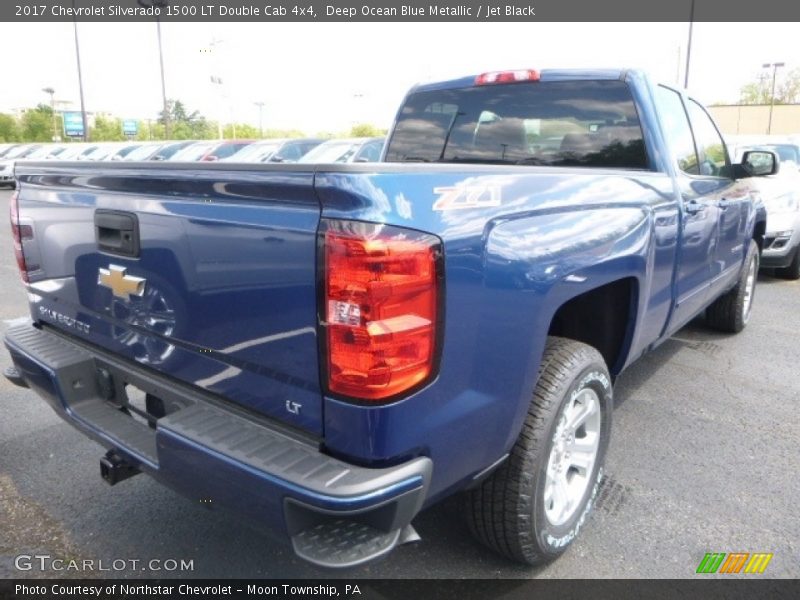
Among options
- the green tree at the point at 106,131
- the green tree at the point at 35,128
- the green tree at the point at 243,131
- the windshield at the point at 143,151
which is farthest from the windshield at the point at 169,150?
the green tree at the point at 106,131

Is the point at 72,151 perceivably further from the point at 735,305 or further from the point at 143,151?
the point at 735,305

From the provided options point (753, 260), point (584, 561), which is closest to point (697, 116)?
point (753, 260)

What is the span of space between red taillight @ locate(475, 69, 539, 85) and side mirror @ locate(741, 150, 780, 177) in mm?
2038

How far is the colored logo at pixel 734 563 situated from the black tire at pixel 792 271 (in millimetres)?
6380

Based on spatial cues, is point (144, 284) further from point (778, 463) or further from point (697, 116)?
point (697, 116)

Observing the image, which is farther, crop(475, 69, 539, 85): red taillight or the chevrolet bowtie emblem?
crop(475, 69, 539, 85): red taillight

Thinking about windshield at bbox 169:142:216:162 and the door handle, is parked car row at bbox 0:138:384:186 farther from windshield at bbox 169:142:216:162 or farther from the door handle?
the door handle

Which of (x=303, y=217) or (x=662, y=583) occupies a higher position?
(x=303, y=217)

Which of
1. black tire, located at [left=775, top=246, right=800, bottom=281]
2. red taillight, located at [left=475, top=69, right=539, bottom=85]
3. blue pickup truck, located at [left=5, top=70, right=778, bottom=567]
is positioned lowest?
black tire, located at [left=775, top=246, right=800, bottom=281]

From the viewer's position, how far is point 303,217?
1666 mm

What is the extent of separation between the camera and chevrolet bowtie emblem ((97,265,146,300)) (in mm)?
2141

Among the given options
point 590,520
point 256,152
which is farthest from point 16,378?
point 256,152

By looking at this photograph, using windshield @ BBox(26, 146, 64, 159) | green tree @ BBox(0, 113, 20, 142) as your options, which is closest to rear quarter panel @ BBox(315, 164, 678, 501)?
windshield @ BBox(26, 146, 64, 159)

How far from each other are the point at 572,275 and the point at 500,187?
46 cm
